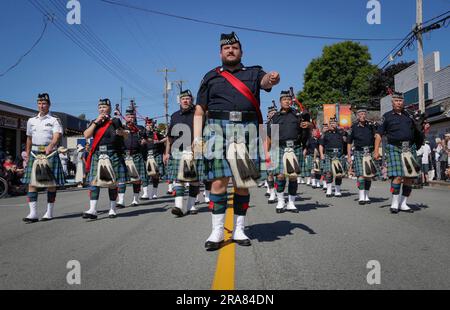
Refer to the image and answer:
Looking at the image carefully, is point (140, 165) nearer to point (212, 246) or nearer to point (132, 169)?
point (132, 169)

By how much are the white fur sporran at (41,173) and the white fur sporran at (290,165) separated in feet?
13.8

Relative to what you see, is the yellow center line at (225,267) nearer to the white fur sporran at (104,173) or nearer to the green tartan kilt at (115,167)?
the white fur sporran at (104,173)

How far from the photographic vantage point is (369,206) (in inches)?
329

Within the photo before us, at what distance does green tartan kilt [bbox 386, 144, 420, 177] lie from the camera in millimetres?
7363

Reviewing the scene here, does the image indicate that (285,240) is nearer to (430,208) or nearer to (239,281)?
(239,281)

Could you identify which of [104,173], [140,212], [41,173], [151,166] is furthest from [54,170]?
[151,166]

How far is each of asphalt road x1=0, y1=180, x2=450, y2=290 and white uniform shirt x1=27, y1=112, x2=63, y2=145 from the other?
1.43 metres

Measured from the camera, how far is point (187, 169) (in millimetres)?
7492

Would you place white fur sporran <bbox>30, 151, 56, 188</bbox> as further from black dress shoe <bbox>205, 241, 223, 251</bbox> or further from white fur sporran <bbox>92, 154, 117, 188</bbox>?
black dress shoe <bbox>205, 241, 223, 251</bbox>

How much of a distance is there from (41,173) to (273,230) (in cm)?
414

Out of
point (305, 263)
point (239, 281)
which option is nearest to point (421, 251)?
point (305, 263)

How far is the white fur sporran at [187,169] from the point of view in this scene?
24.5ft

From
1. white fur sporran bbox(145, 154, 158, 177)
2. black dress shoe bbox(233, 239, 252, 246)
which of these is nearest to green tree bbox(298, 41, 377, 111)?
white fur sporran bbox(145, 154, 158, 177)

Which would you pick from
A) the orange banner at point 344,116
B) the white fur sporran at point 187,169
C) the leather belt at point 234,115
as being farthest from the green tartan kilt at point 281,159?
the orange banner at point 344,116
